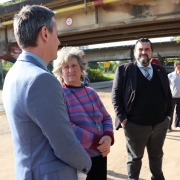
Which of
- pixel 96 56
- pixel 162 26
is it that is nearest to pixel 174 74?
pixel 162 26

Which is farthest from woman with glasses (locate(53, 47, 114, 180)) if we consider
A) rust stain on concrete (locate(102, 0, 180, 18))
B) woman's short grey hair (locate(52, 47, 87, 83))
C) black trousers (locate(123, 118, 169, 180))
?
rust stain on concrete (locate(102, 0, 180, 18))

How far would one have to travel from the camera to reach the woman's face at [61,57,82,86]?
212cm

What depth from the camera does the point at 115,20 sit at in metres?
9.22

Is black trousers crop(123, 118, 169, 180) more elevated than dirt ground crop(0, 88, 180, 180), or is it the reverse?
black trousers crop(123, 118, 169, 180)

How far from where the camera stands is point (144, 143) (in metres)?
2.86

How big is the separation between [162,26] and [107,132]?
10.5m

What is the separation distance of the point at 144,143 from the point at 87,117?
4.04 ft

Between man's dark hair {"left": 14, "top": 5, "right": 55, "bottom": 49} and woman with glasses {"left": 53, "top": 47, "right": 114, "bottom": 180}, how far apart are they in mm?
837

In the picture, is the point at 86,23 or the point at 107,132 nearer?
the point at 107,132

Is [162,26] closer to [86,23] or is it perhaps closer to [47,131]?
[86,23]

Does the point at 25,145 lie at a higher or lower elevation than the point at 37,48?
lower

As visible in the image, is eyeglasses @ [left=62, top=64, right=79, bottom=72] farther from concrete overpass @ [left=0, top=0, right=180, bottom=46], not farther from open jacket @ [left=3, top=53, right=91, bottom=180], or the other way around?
concrete overpass @ [left=0, top=0, right=180, bottom=46]

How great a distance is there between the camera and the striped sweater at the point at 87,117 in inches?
73.0

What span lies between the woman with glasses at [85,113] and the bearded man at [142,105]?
67cm
